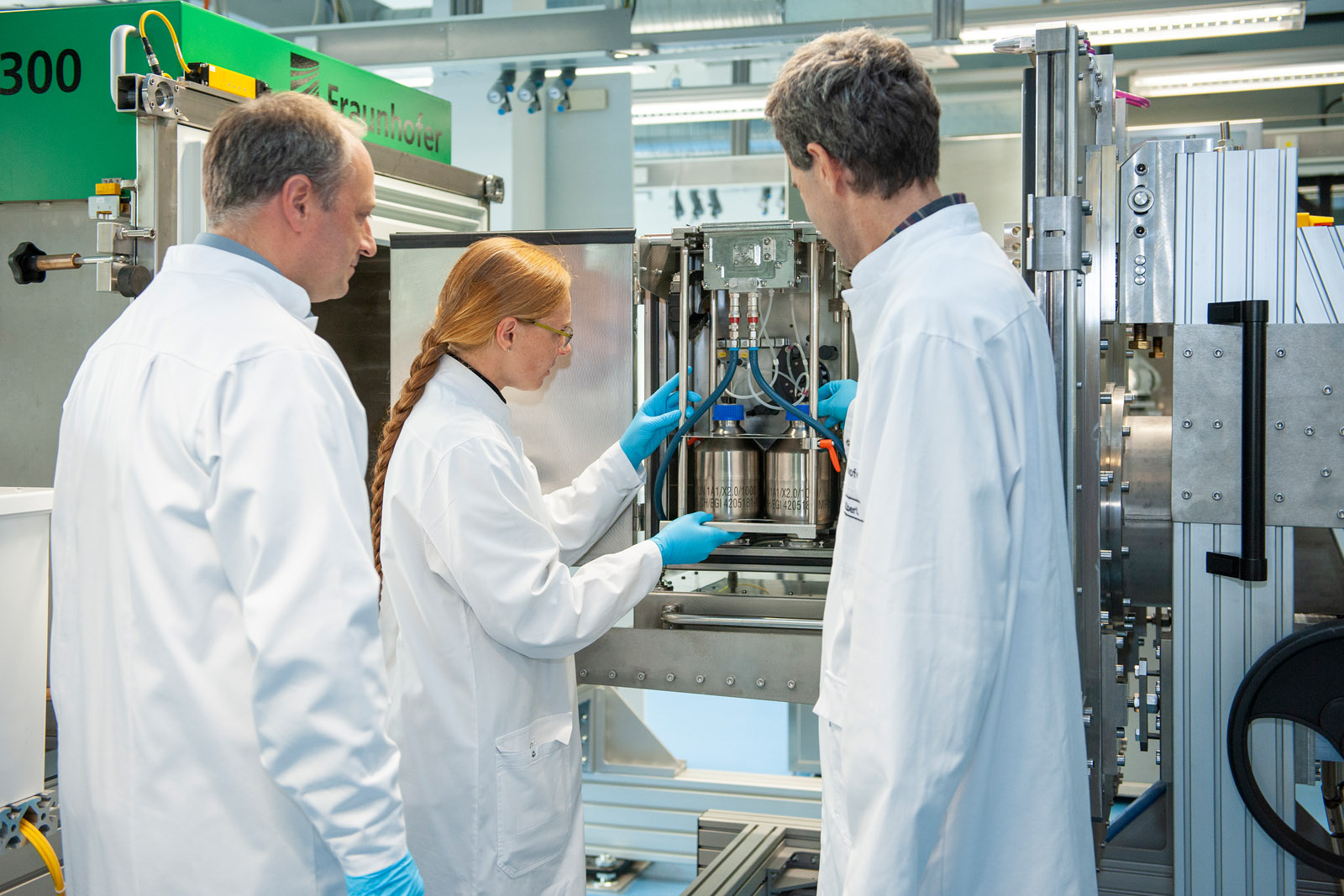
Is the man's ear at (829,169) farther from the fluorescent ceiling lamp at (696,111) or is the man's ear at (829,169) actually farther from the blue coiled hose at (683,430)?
the fluorescent ceiling lamp at (696,111)

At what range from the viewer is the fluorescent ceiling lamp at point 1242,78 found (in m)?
4.34

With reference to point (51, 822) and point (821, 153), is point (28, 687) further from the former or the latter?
point (821, 153)

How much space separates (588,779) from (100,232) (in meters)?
2.23

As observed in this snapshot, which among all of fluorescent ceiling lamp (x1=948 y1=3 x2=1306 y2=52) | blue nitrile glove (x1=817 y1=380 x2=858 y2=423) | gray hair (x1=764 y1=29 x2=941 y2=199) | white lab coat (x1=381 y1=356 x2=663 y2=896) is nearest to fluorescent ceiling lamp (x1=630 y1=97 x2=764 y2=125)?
fluorescent ceiling lamp (x1=948 y1=3 x2=1306 y2=52)

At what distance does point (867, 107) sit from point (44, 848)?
1.55m

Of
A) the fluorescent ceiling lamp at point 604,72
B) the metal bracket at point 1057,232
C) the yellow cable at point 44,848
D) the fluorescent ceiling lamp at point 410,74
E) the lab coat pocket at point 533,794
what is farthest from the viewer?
the fluorescent ceiling lamp at point 604,72

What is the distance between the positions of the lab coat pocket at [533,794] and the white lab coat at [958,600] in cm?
68

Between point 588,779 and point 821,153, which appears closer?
point 821,153

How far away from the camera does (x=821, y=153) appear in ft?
3.83

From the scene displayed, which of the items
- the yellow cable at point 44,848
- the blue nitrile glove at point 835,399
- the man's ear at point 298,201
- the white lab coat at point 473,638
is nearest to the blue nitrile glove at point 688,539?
the white lab coat at point 473,638

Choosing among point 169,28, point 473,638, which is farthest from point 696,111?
point 473,638

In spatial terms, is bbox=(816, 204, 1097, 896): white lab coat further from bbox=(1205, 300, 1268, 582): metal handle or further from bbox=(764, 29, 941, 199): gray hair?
bbox=(1205, 300, 1268, 582): metal handle

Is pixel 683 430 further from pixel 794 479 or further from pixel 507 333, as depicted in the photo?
pixel 507 333

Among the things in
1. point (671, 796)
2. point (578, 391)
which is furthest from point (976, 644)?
point (671, 796)
